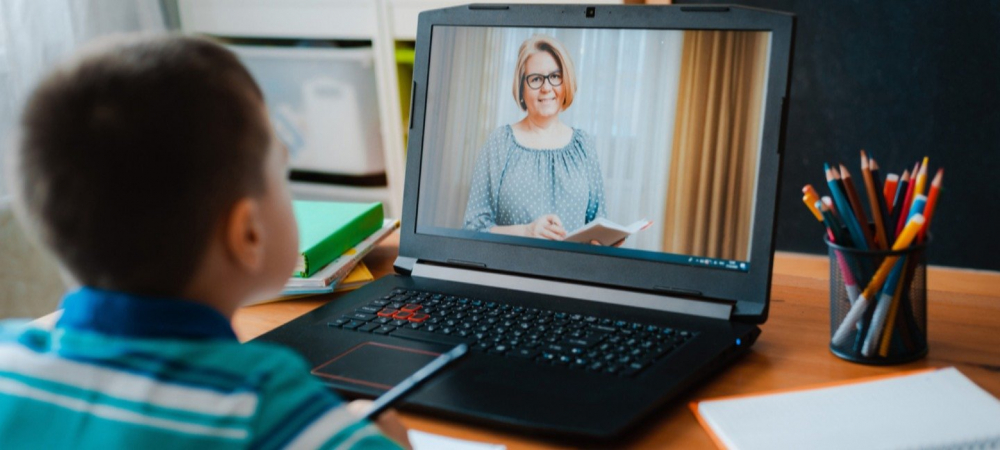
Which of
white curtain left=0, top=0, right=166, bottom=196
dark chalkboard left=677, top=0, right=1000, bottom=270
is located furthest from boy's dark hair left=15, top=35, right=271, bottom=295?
white curtain left=0, top=0, right=166, bottom=196

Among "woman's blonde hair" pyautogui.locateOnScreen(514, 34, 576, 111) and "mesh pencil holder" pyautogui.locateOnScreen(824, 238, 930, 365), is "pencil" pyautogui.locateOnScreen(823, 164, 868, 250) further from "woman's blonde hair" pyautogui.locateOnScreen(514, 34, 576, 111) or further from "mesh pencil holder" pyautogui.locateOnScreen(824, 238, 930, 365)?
"woman's blonde hair" pyautogui.locateOnScreen(514, 34, 576, 111)

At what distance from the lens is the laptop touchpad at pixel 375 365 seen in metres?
0.75

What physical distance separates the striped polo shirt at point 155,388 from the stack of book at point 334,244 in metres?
0.47

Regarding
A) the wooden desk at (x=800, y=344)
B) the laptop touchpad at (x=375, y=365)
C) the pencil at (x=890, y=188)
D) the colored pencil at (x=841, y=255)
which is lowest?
the laptop touchpad at (x=375, y=365)

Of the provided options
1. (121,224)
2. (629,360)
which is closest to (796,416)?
(629,360)

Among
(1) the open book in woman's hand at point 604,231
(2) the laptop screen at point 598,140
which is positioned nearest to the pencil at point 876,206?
(2) the laptop screen at point 598,140

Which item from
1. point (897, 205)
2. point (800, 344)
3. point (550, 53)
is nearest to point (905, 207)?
point (897, 205)

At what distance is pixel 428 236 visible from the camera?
1022 mm

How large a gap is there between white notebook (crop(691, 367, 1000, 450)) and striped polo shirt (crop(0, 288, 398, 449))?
285mm

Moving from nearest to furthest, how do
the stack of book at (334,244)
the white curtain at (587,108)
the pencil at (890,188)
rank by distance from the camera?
the pencil at (890,188) → the white curtain at (587,108) → the stack of book at (334,244)

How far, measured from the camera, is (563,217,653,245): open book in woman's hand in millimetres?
901


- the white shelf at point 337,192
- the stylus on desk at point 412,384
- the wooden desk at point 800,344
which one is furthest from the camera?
the white shelf at point 337,192

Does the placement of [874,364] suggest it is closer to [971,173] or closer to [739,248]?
[739,248]

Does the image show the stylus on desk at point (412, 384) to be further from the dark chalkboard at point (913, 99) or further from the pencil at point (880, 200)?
the dark chalkboard at point (913, 99)
